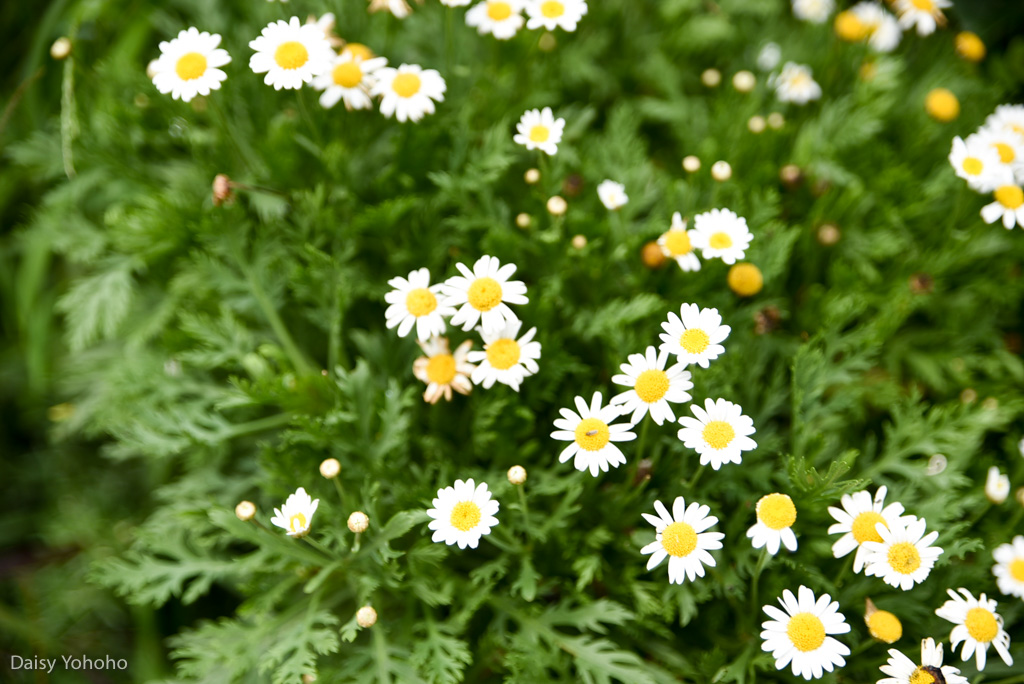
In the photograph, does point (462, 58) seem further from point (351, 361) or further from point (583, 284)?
point (351, 361)

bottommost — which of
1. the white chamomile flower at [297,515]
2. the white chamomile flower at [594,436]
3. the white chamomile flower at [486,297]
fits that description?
the white chamomile flower at [297,515]

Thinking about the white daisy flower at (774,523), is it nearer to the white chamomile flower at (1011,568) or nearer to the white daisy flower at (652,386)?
the white daisy flower at (652,386)

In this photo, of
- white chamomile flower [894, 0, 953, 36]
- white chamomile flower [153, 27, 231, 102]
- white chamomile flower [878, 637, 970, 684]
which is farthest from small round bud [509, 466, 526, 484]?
white chamomile flower [894, 0, 953, 36]

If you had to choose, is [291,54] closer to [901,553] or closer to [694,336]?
[694,336]

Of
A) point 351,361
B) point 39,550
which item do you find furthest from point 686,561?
point 39,550

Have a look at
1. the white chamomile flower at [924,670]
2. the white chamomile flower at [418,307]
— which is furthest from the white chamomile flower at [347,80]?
the white chamomile flower at [924,670]
